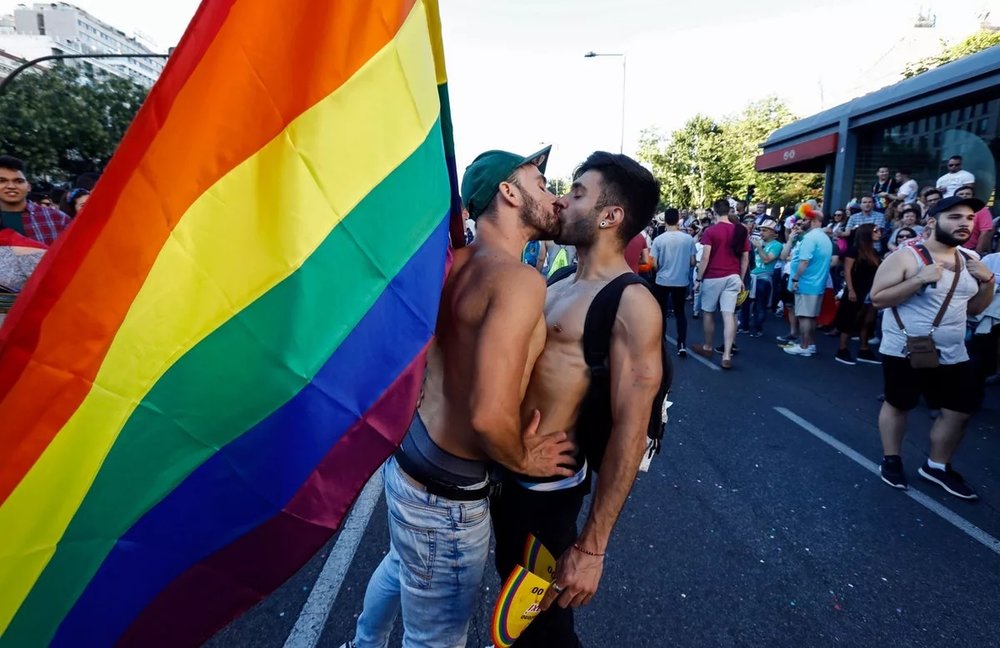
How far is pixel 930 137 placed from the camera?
41.2 ft

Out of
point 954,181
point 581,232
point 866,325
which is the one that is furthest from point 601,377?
point 954,181

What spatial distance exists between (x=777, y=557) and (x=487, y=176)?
2.65 m

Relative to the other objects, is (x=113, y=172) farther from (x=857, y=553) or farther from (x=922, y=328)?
(x=922, y=328)

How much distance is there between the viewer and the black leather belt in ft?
5.41

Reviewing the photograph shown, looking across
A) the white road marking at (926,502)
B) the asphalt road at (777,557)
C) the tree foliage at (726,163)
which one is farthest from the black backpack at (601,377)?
the tree foliage at (726,163)

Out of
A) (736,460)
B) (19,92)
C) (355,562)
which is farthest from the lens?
(19,92)

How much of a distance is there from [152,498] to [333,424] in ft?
1.21

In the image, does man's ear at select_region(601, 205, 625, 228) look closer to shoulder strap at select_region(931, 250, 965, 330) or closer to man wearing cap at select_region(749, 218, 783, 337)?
shoulder strap at select_region(931, 250, 965, 330)

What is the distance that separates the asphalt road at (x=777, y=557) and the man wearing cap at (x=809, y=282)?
2.98 meters

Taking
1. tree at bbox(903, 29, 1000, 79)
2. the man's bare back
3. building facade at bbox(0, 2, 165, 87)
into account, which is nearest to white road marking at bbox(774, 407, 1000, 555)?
the man's bare back

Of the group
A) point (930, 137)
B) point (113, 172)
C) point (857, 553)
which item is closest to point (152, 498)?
point (113, 172)

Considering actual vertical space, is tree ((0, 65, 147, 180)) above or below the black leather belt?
above

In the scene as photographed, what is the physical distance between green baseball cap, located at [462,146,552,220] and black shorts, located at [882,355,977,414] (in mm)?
3439

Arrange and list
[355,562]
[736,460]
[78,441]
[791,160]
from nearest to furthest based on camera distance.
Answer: [78,441]
[355,562]
[736,460]
[791,160]
